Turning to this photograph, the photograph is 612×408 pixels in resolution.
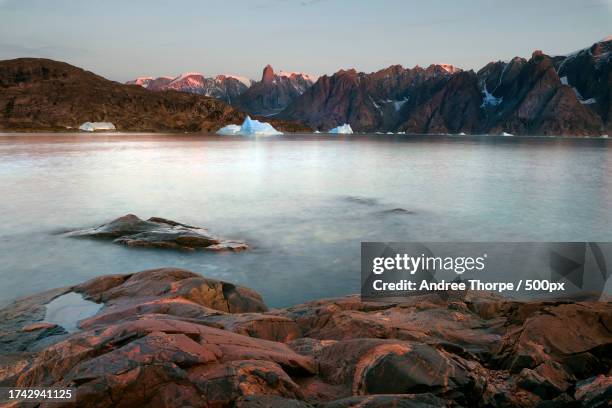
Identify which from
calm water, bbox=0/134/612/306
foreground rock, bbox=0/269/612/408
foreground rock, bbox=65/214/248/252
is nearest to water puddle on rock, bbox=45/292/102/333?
foreground rock, bbox=0/269/612/408

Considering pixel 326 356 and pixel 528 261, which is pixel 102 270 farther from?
pixel 528 261

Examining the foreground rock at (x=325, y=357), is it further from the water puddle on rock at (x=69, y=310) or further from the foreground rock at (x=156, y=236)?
the foreground rock at (x=156, y=236)

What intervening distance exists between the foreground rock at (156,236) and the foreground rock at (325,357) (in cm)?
579

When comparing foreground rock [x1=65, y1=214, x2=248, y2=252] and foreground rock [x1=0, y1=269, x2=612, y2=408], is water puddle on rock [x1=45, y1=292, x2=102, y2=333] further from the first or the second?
foreground rock [x1=65, y1=214, x2=248, y2=252]

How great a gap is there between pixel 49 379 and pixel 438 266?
10.00m

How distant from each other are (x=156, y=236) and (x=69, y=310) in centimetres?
595

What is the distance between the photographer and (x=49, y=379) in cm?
463

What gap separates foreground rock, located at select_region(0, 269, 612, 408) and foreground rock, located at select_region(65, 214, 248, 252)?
5.79m

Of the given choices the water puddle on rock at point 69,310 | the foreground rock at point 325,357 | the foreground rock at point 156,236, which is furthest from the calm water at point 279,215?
the foreground rock at point 325,357

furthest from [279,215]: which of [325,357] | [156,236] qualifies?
[325,357]

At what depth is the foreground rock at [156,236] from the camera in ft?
44.9

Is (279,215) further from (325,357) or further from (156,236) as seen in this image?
(325,357)

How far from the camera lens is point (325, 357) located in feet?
17.7

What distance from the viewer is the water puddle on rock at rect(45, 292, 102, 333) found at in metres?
7.71
